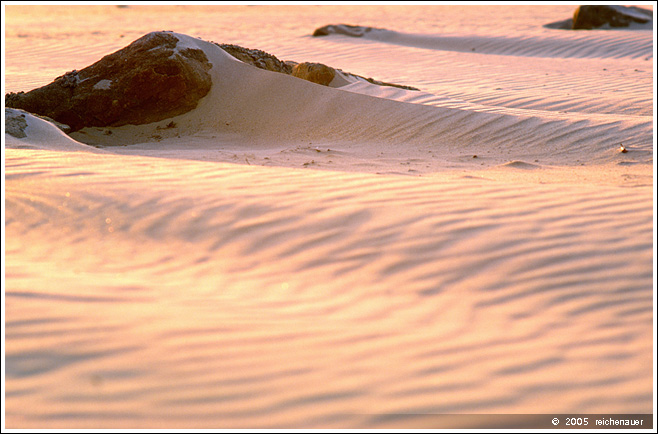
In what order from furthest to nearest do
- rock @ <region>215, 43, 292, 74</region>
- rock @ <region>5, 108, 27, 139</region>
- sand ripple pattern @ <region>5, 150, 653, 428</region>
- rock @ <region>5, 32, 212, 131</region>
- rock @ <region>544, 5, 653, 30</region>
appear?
rock @ <region>544, 5, 653, 30</region>
rock @ <region>215, 43, 292, 74</region>
rock @ <region>5, 32, 212, 131</region>
rock @ <region>5, 108, 27, 139</region>
sand ripple pattern @ <region>5, 150, 653, 428</region>

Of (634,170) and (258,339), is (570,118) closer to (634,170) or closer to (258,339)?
(634,170)

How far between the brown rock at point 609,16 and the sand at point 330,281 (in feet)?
41.1

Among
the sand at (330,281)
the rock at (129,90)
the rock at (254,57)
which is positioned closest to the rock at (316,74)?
the rock at (254,57)

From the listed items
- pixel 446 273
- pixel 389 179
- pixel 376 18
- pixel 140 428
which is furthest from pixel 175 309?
pixel 376 18

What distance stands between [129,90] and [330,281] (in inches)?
236

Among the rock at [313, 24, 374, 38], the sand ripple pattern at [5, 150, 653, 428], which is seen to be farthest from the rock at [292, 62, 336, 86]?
the rock at [313, 24, 374, 38]

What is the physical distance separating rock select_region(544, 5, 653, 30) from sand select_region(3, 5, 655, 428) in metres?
12.5

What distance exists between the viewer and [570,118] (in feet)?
24.7

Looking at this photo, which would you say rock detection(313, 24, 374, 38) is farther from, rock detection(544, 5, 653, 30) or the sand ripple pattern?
the sand ripple pattern

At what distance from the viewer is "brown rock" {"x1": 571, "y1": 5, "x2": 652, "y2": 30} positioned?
18141mm

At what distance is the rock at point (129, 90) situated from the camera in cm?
830

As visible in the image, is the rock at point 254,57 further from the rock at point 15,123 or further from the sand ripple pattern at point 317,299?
the sand ripple pattern at point 317,299

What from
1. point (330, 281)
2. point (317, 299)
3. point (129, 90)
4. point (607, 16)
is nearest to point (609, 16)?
point (607, 16)

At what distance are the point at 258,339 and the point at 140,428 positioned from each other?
2.10ft
